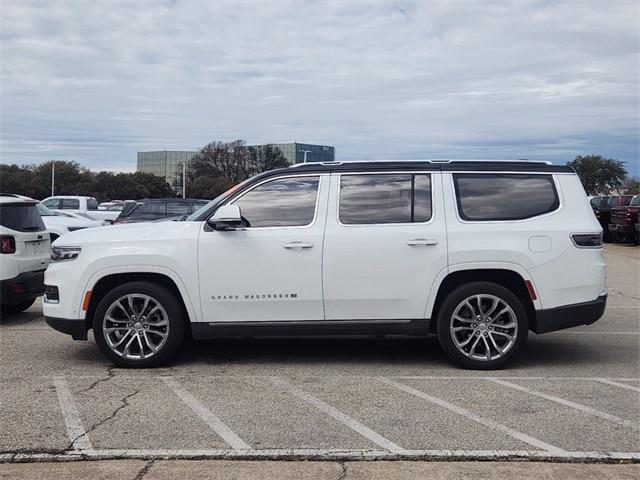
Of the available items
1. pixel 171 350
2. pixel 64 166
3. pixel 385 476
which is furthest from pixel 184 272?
pixel 64 166

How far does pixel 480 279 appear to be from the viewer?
22.4 feet

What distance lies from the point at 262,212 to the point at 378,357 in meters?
1.95

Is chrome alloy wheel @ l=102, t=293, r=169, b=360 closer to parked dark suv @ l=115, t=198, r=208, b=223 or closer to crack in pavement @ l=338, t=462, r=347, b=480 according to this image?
crack in pavement @ l=338, t=462, r=347, b=480

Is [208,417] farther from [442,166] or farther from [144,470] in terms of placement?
[442,166]

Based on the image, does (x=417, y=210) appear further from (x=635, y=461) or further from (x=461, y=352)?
(x=635, y=461)

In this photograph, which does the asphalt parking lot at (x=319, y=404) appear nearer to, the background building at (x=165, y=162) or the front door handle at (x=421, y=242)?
the front door handle at (x=421, y=242)

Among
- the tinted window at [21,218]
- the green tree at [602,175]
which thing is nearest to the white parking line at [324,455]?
the tinted window at [21,218]

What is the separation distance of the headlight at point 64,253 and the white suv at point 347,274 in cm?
2

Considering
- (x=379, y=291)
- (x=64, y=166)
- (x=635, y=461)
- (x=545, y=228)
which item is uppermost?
(x=64, y=166)

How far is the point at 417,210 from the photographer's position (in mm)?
6848

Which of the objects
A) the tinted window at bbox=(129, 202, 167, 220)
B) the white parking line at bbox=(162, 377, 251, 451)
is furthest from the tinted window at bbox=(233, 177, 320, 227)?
the tinted window at bbox=(129, 202, 167, 220)

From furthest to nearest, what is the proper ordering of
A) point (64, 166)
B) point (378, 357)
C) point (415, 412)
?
1. point (64, 166)
2. point (378, 357)
3. point (415, 412)

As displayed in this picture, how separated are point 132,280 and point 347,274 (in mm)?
2063

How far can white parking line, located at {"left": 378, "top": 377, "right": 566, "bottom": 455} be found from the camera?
187 inches
